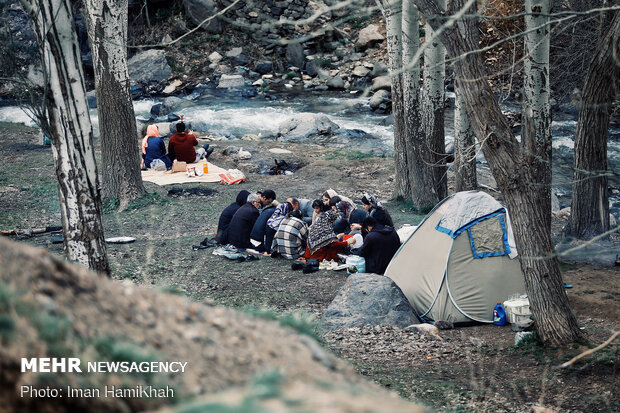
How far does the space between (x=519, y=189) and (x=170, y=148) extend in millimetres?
9644

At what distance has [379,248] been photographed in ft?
28.2

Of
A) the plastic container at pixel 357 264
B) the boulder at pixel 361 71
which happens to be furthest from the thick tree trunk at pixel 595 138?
the boulder at pixel 361 71

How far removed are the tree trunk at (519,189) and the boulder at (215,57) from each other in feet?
77.3

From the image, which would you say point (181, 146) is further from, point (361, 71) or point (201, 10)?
point (201, 10)

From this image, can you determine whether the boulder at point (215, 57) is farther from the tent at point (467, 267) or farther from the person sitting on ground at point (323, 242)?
the tent at point (467, 267)

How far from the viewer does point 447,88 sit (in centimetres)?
2334

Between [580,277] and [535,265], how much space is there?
117 inches

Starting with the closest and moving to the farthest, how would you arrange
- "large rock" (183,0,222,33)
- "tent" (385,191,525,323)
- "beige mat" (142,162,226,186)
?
"tent" (385,191,525,323)
"beige mat" (142,162,226,186)
"large rock" (183,0,222,33)

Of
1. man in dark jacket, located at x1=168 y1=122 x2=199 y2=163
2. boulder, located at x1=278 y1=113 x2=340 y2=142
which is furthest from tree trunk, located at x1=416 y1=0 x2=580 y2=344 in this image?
boulder, located at x1=278 y1=113 x2=340 y2=142

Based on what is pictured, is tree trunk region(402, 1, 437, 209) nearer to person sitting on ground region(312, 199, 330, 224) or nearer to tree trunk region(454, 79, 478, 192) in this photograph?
tree trunk region(454, 79, 478, 192)

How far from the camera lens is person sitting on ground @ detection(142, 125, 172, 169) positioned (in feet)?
46.1

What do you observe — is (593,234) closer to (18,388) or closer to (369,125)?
(18,388)

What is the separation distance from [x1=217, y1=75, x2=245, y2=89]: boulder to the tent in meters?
19.2

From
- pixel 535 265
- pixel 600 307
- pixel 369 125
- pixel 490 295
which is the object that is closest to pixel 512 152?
pixel 535 265
